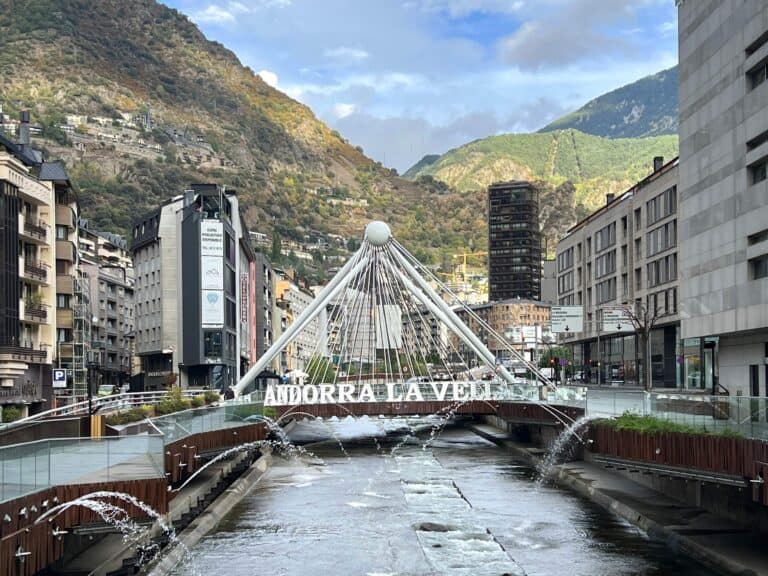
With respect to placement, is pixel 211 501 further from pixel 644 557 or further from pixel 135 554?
pixel 644 557

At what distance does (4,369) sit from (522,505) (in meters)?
28.2

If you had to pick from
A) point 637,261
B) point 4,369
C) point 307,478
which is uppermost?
point 637,261

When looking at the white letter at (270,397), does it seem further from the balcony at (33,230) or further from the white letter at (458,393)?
the balcony at (33,230)

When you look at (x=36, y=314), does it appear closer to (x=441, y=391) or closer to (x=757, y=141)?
(x=441, y=391)

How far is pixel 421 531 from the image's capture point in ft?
115

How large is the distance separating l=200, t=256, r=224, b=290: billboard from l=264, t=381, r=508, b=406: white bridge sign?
1469 inches

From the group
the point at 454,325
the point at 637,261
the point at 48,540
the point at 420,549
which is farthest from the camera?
the point at 637,261

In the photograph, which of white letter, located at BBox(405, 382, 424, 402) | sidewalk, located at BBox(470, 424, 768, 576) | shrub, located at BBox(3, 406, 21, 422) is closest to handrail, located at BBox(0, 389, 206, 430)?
shrub, located at BBox(3, 406, 21, 422)

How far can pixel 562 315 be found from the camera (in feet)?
304

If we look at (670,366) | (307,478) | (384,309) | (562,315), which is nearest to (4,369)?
(307,478)

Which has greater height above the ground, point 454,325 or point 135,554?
point 454,325

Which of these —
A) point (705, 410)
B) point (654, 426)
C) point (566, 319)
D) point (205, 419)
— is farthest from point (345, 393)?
point (705, 410)

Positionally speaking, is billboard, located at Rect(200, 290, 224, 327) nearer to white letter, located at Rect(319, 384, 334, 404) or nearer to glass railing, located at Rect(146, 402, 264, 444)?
white letter, located at Rect(319, 384, 334, 404)

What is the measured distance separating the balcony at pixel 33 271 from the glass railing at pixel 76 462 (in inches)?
1347
